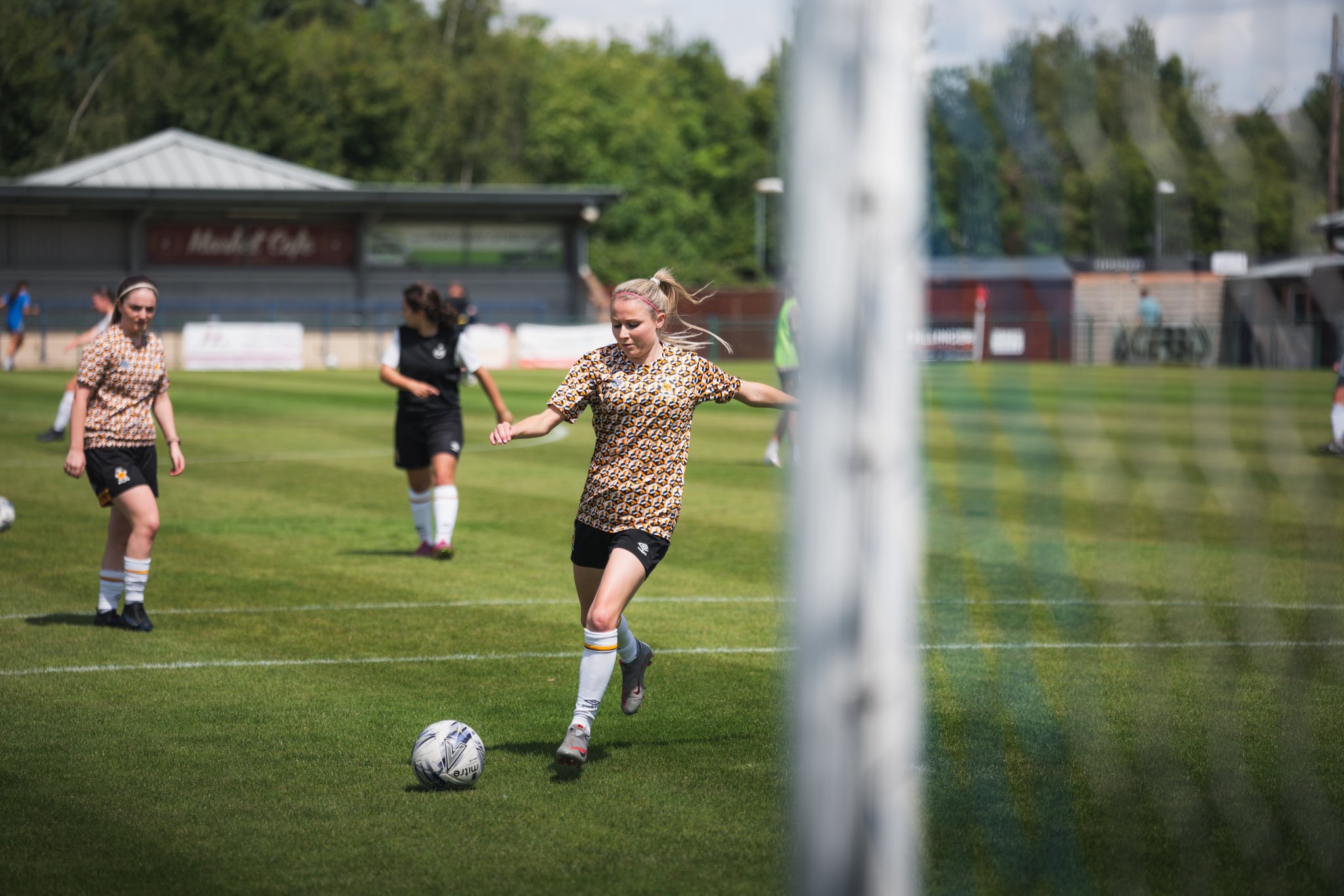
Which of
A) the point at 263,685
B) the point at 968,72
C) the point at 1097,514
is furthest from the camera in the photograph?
the point at 1097,514

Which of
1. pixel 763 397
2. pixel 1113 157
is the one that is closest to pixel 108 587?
pixel 763 397

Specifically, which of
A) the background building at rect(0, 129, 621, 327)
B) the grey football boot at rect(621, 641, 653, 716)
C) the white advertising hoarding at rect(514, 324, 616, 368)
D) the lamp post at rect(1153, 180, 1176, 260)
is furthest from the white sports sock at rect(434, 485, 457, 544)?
the background building at rect(0, 129, 621, 327)

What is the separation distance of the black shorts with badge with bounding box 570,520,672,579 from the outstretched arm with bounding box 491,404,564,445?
42 cm

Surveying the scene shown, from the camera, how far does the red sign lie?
49.6 meters

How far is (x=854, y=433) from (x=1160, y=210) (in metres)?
2.78

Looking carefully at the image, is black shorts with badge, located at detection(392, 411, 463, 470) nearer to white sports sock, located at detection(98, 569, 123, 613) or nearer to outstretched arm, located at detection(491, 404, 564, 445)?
white sports sock, located at detection(98, 569, 123, 613)

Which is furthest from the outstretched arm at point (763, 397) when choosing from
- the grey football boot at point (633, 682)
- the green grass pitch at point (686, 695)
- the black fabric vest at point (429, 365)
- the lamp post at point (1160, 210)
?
the black fabric vest at point (429, 365)

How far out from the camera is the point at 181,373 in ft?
130

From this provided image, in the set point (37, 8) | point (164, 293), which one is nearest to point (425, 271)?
point (164, 293)

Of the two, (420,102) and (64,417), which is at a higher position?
(420,102)

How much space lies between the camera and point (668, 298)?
6.30 meters

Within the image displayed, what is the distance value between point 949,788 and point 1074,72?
2701mm

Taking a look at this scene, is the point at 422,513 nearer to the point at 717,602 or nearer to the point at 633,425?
the point at 717,602

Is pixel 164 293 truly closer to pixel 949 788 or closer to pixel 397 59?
pixel 397 59
